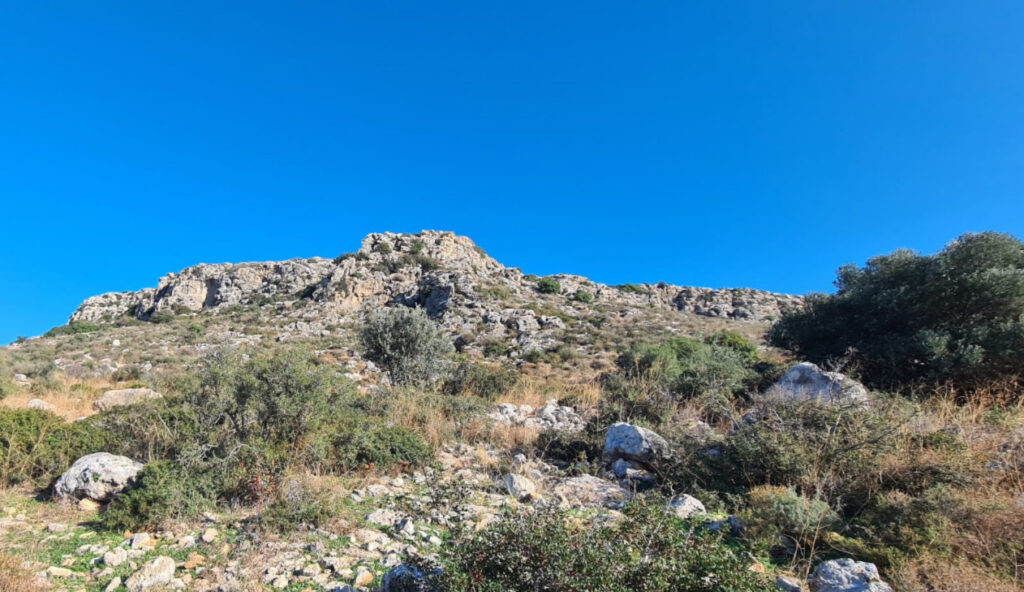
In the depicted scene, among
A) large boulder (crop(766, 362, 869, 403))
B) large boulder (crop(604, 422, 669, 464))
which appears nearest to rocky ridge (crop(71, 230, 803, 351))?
large boulder (crop(766, 362, 869, 403))

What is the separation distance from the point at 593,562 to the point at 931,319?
10.4 m

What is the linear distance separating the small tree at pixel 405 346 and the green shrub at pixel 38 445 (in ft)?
20.9

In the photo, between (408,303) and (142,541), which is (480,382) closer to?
(142,541)

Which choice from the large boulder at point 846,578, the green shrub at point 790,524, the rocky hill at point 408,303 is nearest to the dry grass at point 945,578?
the large boulder at point 846,578

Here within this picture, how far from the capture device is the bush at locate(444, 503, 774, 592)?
1989mm

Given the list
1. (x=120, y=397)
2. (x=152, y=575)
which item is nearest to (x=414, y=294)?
(x=120, y=397)

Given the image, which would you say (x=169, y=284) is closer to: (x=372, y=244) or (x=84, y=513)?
(x=372, y=244)

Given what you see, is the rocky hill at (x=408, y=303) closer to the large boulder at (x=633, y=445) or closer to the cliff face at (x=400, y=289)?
the cliff face at (x=400, y=289)

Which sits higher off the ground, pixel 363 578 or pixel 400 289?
pixel 400 289

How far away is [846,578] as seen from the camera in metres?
2.67

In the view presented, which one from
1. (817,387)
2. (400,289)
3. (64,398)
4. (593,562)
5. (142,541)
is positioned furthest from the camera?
(400,289)

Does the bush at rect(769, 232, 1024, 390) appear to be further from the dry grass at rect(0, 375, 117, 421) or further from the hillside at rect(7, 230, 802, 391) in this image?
the dry grass at rect(0, 375, 117, 421)

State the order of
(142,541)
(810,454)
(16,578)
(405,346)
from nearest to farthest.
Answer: (16,578), (142,541), (810,454), (405,346)

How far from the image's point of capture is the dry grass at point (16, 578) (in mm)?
2475
